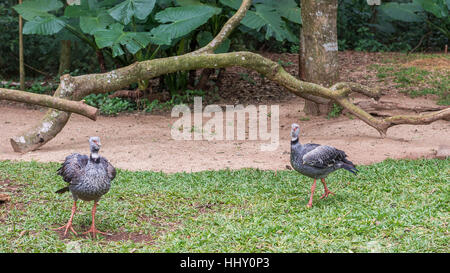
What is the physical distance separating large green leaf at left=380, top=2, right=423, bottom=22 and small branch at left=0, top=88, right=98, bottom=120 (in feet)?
32.2

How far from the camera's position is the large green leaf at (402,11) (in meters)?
13.5

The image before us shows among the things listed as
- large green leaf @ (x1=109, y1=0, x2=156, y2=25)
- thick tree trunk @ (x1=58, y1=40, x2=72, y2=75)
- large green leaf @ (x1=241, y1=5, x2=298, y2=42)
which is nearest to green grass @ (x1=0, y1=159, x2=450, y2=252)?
large green leaf @ (x1=109, y1=0, x2=156, y2=25)

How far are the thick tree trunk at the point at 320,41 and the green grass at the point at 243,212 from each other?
343 cm

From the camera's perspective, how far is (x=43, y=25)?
31.0ft

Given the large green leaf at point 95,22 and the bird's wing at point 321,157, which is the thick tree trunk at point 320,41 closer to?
the large green leaf at point 95,22

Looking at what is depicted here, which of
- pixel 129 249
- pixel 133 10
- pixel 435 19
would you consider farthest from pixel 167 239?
pixel 435 19

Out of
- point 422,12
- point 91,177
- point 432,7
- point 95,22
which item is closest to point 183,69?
point 95,22

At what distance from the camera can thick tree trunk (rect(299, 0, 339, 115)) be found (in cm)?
931

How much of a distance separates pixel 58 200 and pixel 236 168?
7.69 feet

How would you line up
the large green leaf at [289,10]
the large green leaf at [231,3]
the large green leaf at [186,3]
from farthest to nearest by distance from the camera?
the large green leaf at [289,10], the large green leaf at [231,3], the large green leaf at [186,3]

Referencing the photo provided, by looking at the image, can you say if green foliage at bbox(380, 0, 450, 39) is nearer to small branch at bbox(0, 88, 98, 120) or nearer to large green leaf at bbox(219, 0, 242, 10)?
large green leaf at bbox(219, 0, 242, 10)

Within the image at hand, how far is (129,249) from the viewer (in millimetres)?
3779

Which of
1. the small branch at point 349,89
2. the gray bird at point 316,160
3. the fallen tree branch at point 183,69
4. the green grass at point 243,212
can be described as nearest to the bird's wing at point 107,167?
the green grass at point 243,212

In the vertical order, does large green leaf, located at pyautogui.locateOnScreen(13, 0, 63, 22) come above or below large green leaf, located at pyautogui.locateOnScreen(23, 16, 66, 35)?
above
